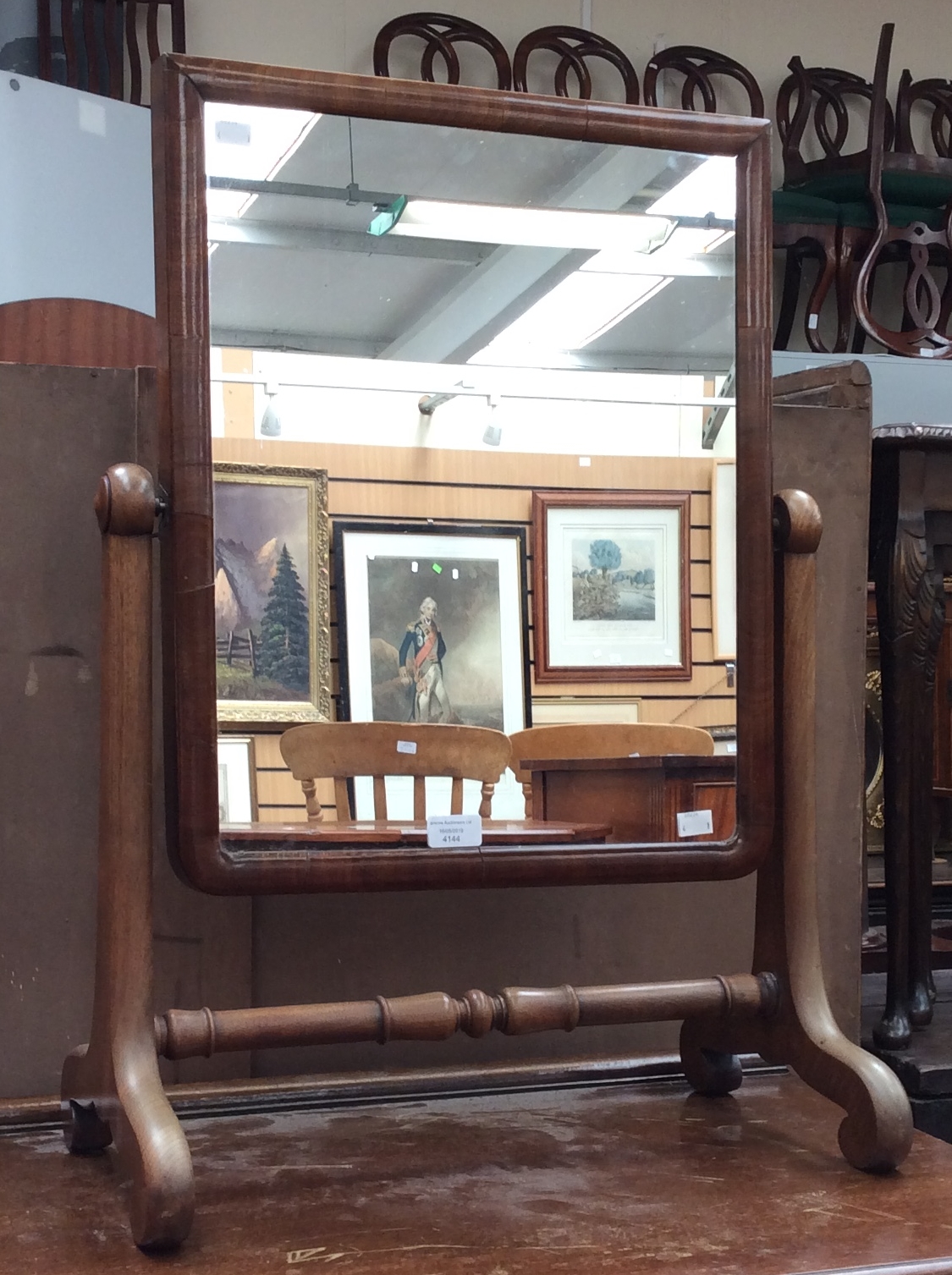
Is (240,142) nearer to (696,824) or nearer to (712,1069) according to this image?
(696,824)

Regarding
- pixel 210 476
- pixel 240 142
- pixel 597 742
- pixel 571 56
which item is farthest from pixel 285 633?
pixel 571 56

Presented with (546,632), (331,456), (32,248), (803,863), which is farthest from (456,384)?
(32,248)

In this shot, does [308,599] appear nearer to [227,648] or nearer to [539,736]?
[227,648]

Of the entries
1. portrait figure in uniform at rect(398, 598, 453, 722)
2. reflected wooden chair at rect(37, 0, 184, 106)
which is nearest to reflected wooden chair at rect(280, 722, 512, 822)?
portrait figure in uniform at rect(398, 598, 453, 722)

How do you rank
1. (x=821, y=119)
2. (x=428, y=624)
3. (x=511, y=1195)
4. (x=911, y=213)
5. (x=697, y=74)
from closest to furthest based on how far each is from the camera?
(x=511, y=1195), (x=428, y=624), (x=697, y=74), (x=821, y=119), (x=911, y=213)

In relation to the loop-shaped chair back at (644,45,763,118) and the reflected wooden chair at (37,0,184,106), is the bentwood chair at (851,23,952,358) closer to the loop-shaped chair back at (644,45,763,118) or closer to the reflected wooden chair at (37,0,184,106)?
the loop-shaped chair back at (644,45,763,118)

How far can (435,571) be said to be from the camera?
1.07m

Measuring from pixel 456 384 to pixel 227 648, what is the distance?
0.96ft

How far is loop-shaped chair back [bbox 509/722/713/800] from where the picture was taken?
1.08m

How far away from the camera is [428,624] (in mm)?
1092

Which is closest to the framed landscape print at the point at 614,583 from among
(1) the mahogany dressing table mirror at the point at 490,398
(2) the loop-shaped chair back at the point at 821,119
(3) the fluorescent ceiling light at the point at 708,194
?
(1) the mahogany dressing table mirror at the point at 490,398

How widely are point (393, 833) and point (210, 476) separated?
306mm

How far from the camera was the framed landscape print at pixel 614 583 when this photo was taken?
1100 mm

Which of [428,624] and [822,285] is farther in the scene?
[822,285]
